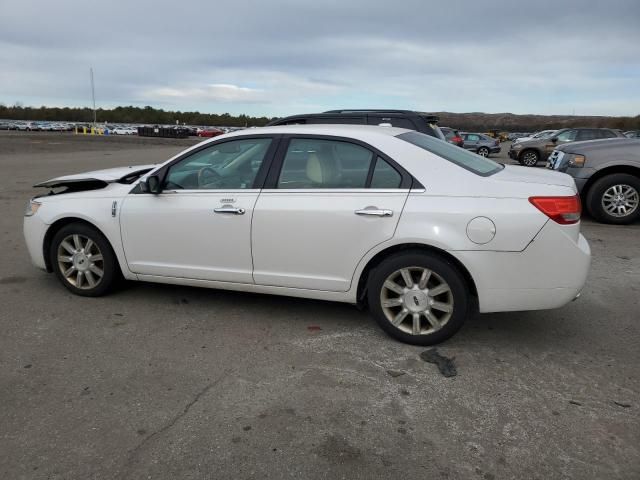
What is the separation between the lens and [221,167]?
173 inches

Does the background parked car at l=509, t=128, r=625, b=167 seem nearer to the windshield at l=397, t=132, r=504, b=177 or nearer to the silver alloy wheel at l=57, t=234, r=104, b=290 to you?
the windshield at l=397, t=132, r=504, b=177

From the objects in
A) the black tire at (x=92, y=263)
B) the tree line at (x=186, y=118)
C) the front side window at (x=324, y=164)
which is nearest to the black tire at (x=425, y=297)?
the front side window at (x=324, y=164)

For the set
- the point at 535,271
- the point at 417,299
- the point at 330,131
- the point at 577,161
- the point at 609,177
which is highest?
the point at 330,131

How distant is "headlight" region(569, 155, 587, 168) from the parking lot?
14.3 feet

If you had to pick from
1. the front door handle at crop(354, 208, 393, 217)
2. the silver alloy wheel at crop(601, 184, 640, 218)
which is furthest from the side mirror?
the silver alloy wheel at crop(601, 184, 640, 218)

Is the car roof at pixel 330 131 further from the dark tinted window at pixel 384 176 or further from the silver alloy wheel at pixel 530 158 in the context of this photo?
the silver alloy wheel at pixel 530 158

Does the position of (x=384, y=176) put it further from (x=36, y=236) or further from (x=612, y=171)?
(x=612, y=171)

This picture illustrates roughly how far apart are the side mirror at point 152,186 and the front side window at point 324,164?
3.49ft

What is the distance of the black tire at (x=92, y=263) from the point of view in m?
4.67

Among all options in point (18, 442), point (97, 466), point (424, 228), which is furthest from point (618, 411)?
point (18, 442)

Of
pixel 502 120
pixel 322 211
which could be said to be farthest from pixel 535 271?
pixel 502 120

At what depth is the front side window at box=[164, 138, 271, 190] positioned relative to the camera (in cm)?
424

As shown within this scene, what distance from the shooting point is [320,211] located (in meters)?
3.87

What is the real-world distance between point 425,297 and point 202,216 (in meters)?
1.85
